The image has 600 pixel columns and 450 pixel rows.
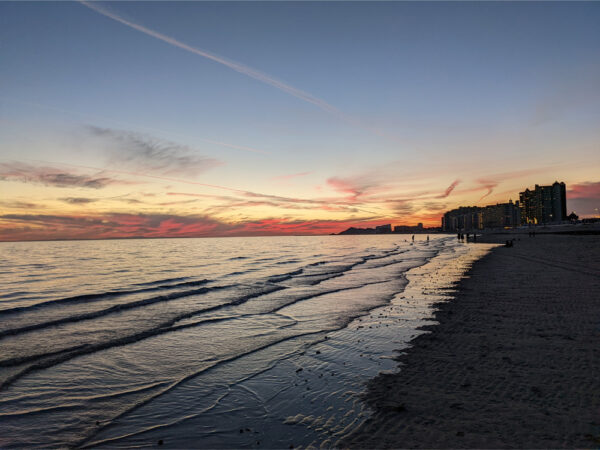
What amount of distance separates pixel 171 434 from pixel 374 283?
2292 centimetres

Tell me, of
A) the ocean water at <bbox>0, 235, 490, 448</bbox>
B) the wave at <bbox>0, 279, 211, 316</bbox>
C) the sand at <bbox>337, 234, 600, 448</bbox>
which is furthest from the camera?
the wave at <bbox>0, 279, 211, 316</bbox>

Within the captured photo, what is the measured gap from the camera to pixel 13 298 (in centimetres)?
2273

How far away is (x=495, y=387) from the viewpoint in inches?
285

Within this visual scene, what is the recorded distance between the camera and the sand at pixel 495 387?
556cm

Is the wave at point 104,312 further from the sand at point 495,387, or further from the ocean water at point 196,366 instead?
the sand at point 495,387

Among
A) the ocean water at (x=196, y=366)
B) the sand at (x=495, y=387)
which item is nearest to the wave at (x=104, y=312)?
the ocean water at (x=196, y=366)

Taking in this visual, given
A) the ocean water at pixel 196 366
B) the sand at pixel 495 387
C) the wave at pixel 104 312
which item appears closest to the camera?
the sand at pixel 495 387

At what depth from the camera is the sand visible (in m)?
5.56

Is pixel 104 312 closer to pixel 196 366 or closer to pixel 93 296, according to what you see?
pixel 93 296

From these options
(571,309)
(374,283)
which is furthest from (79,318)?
(571,309)

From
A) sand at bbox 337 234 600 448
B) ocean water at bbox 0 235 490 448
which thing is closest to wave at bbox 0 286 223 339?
ocean water at bbox 0 235 490 448

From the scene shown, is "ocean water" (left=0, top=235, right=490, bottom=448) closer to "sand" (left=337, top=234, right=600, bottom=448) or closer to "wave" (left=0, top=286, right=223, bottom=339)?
"wave" (left=0, top=286, right=223, bottom=339)

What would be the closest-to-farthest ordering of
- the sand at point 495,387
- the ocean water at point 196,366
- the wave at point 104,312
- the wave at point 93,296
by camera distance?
the sand at point 495,387 → the ocean water at point 196,366 → the wave at point 104,312 → the wave at point 93,296

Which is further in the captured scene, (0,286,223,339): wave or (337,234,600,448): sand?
(0,286,223,339): wave
